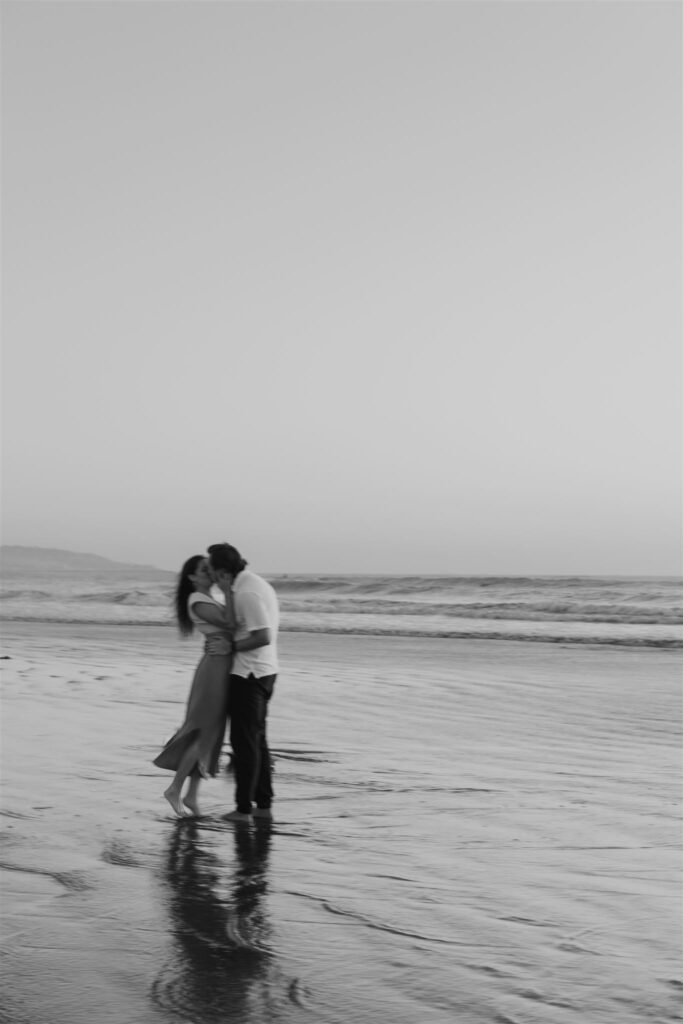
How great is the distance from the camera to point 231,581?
25.0ft

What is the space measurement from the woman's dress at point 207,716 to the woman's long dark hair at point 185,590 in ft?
0.76

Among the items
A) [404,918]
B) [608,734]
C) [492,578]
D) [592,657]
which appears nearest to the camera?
[404,918]

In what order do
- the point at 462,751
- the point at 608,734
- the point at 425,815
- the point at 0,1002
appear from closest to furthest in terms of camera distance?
the point at 0,1002, the point at 425,815, the point at 462,751, the point at 608,734

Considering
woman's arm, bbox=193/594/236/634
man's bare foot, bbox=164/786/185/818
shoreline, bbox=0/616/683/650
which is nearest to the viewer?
man's bare foot, bbox=164/786/185/818

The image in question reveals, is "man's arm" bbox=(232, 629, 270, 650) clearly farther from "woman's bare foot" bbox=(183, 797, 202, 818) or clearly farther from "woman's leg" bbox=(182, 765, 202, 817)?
"woman's bare foot" bbox=(183, 797, 202, 818)

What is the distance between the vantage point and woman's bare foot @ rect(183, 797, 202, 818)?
724cm

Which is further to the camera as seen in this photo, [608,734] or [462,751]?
[608,734]

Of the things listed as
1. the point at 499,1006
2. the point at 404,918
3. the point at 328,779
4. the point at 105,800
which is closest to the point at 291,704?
the point at 328,779

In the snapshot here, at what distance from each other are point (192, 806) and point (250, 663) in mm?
992

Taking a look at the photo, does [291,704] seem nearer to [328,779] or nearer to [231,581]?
[328,779]

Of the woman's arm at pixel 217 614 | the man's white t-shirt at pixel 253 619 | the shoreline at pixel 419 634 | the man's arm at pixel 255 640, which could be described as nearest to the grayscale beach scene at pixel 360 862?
the man's white t-shirt at pixel 253 619

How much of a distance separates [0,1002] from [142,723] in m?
7.25

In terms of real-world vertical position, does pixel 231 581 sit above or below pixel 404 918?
above

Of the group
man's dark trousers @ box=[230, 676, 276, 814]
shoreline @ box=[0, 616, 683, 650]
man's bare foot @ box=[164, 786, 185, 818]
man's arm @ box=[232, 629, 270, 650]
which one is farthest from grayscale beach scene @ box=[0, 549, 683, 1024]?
shoreline @ box=[0, 616, 683, 650]
